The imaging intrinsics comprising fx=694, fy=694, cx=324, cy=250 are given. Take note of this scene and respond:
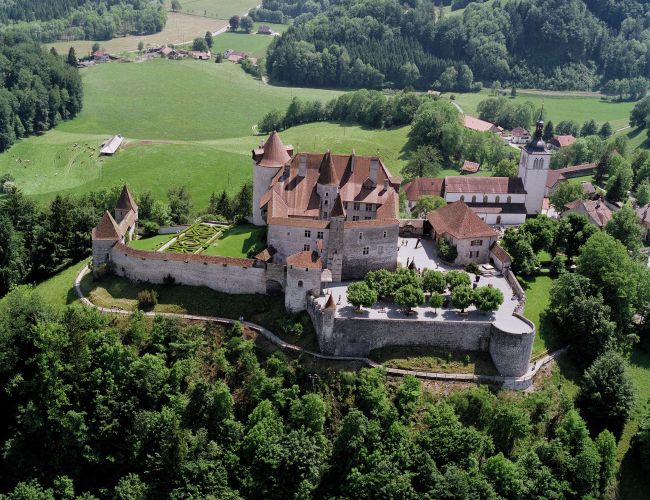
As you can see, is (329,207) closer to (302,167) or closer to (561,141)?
(302,167)

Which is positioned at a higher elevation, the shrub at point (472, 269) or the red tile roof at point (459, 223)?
the red tile roof at point (459, 223)

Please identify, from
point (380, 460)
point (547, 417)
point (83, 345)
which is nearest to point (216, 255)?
point (83, 345)

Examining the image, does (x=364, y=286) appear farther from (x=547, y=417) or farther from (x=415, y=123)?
(x=415, y=123)

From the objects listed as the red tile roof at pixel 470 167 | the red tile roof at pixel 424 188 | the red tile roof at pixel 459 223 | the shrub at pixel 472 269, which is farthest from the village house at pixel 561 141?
the shrub at pixel 472 269

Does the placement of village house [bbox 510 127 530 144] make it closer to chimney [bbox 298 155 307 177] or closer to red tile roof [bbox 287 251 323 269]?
chimney [bbox 298 155 307 177]

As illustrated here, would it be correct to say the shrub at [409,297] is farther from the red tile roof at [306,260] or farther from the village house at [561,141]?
the village house at [561,141]

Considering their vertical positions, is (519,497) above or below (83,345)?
below

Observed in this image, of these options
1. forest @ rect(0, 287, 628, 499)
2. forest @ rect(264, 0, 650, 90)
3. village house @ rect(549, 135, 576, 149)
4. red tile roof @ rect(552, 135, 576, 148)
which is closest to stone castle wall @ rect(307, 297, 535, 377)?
forest @ rect(0, 287, 628, 499)
